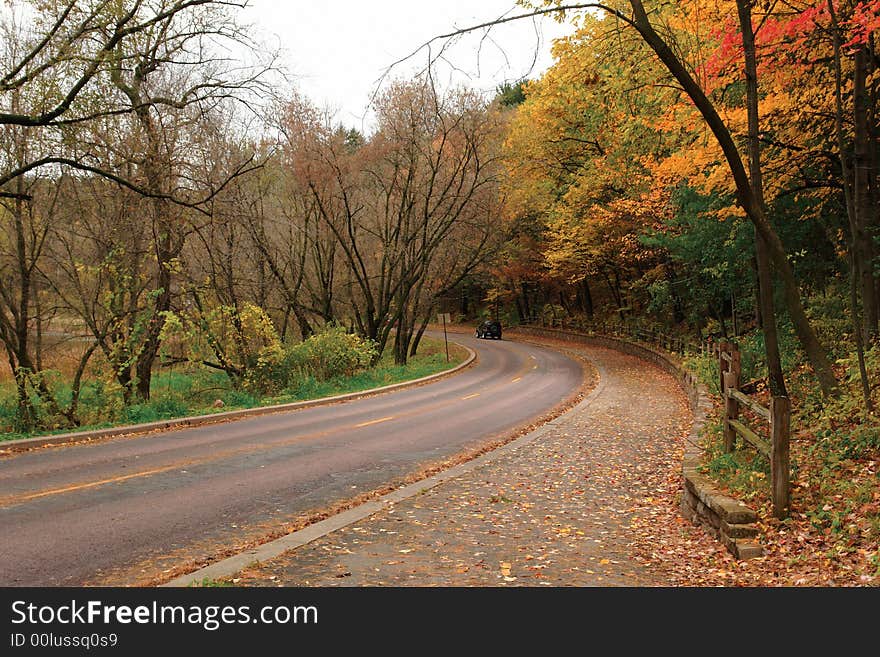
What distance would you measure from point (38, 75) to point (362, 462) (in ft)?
32.0

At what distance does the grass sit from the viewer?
1563 cm

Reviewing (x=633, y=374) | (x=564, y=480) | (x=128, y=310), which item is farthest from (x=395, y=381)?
(x=564, y=480)

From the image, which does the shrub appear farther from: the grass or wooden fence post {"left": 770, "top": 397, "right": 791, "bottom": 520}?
wooden fence post {"left": 770, "top": 397, "right": 791, "bottom": 520}

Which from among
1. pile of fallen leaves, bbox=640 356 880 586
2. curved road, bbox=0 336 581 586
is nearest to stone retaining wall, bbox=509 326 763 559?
pile of fallen leaves, bbox=640 356 880 586

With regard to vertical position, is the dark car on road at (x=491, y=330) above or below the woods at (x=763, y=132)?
below

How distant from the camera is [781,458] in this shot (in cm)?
654

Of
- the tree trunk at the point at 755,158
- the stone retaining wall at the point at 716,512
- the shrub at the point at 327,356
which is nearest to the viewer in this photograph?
the stone retaining wall at the point at 716,512

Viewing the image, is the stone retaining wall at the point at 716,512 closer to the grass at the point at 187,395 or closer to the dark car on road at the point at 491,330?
the grass at the point at 187,395

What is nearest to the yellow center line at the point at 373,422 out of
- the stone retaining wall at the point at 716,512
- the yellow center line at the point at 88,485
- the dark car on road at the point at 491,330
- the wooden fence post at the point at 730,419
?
the yellow center line at the point at 88,485

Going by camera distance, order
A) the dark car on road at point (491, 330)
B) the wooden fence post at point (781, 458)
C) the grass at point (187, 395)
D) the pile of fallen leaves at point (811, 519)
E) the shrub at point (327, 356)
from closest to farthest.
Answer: the pile of fallen leaves at point (811, 519), the wooden fence post at point (781, 458), the grass at point (187, 395), the shrub at point (327, 356), the dark car on road at point (491, 330)

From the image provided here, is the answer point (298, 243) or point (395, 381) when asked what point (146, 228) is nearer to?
point (395, 381)

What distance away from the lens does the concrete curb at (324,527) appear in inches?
226

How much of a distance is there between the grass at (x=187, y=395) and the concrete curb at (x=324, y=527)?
811 centimetres

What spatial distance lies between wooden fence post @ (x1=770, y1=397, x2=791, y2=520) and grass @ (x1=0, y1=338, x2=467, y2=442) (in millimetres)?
12884
